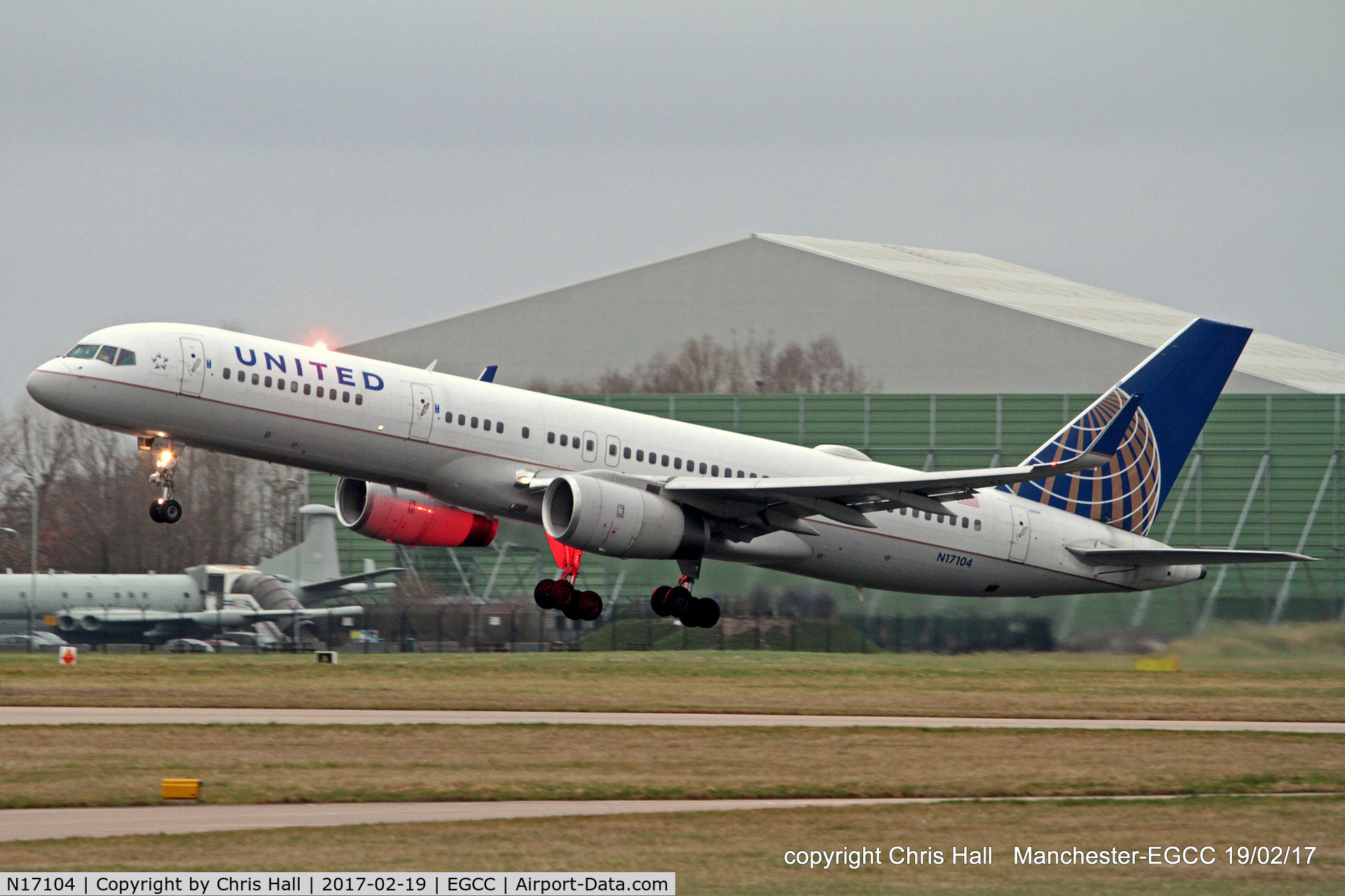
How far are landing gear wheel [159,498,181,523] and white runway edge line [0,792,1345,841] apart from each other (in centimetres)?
688

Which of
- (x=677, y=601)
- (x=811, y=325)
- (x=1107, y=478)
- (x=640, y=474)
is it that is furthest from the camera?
(x=811, y=325)

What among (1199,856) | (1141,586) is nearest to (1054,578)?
(1141,586)

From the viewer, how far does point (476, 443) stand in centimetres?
3122

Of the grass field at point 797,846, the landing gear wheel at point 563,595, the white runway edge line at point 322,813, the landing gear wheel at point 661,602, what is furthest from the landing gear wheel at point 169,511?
the landing gear wheel at point 661,602

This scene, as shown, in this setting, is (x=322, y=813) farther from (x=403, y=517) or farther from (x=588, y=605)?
(x=403, y=517)

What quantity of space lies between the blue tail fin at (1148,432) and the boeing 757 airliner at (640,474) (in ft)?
0.17

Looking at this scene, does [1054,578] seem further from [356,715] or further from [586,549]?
[356,715]

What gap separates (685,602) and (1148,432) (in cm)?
1307

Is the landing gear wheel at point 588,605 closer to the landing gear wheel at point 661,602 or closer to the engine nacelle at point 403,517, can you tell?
the landing gear wheel at point 661,602

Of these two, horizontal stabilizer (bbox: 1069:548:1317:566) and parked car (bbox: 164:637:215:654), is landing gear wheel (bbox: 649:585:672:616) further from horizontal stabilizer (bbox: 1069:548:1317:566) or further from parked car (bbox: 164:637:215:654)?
parked car (bbox: 164:637:215:654)

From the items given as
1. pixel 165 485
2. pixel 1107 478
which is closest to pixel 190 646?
pixel 165 485

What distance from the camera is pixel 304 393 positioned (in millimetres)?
29516

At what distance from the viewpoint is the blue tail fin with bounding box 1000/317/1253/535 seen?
39.0 meters

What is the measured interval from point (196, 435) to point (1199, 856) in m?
17.6
